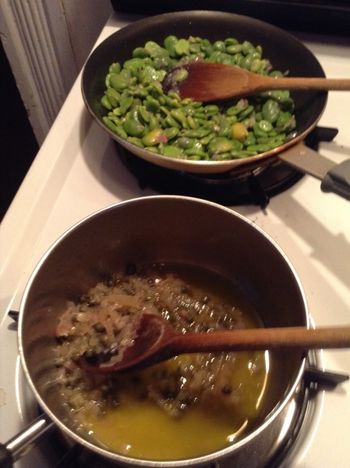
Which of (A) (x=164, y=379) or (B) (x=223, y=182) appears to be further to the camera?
(B) (x=223, y=182)

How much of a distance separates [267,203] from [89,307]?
268mm

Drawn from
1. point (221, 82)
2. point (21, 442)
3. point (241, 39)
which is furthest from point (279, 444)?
point (241, 39)

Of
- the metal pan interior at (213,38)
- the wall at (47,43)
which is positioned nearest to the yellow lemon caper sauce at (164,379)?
the metal pan interior at (213,38)

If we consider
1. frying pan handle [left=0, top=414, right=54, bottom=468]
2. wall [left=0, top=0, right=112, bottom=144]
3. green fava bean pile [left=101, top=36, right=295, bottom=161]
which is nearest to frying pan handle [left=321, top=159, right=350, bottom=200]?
green fava bean pile [left=101, top=36, right=295, bottom=161]

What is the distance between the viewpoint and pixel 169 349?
19.2 inches

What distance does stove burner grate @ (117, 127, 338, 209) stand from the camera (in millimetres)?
711

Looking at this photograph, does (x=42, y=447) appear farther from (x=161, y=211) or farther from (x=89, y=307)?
(x=161, y=211)

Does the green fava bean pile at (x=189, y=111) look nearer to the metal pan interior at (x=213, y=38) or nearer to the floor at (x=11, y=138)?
the metal pan interior at (x=213, y=38)

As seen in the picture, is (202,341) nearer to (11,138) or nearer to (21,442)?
(21,442)

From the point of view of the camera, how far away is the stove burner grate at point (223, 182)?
71 cm

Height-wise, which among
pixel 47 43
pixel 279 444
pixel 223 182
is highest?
pixel 47 43

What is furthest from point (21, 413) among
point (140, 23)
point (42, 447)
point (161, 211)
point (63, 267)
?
point (140, 23)

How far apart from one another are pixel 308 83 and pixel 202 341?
421 mm

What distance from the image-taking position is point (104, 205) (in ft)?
2.36
